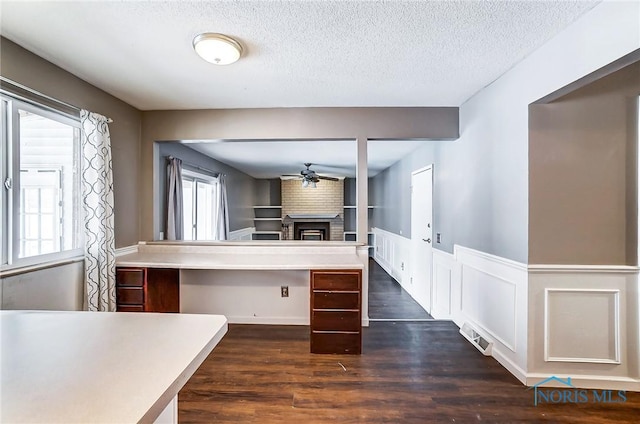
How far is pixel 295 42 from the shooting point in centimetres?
192

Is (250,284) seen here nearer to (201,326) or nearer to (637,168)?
(201,326)

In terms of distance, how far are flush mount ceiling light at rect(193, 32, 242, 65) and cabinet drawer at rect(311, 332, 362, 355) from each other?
2.33 m

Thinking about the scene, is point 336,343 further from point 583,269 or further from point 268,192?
point 268,192

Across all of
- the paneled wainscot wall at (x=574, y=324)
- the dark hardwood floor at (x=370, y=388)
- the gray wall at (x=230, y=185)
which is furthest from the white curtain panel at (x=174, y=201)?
the paneled wainscot wall at (x=574, y=324)

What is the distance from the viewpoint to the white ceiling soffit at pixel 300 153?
4.26 meters

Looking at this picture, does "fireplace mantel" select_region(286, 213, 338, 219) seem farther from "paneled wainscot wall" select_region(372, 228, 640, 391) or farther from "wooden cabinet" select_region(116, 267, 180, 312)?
"paneled wainscot wall" select_region(372, 228, 640, 391)

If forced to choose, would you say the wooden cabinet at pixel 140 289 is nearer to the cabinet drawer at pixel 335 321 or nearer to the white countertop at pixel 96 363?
the cabinet drawer at pixel 335 321

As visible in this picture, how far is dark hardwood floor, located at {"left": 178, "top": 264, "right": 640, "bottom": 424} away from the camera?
5.88 feet

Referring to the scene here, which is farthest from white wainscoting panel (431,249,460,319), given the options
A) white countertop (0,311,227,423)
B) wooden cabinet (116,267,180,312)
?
wooden cabinet (116,267,180,312)

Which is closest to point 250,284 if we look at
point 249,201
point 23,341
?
point 23,341

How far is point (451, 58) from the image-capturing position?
2111 mm

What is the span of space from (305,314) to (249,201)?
16.6 ft

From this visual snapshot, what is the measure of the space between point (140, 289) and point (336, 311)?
1881mm

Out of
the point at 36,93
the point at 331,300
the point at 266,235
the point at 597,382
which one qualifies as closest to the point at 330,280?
the point at 331,300
